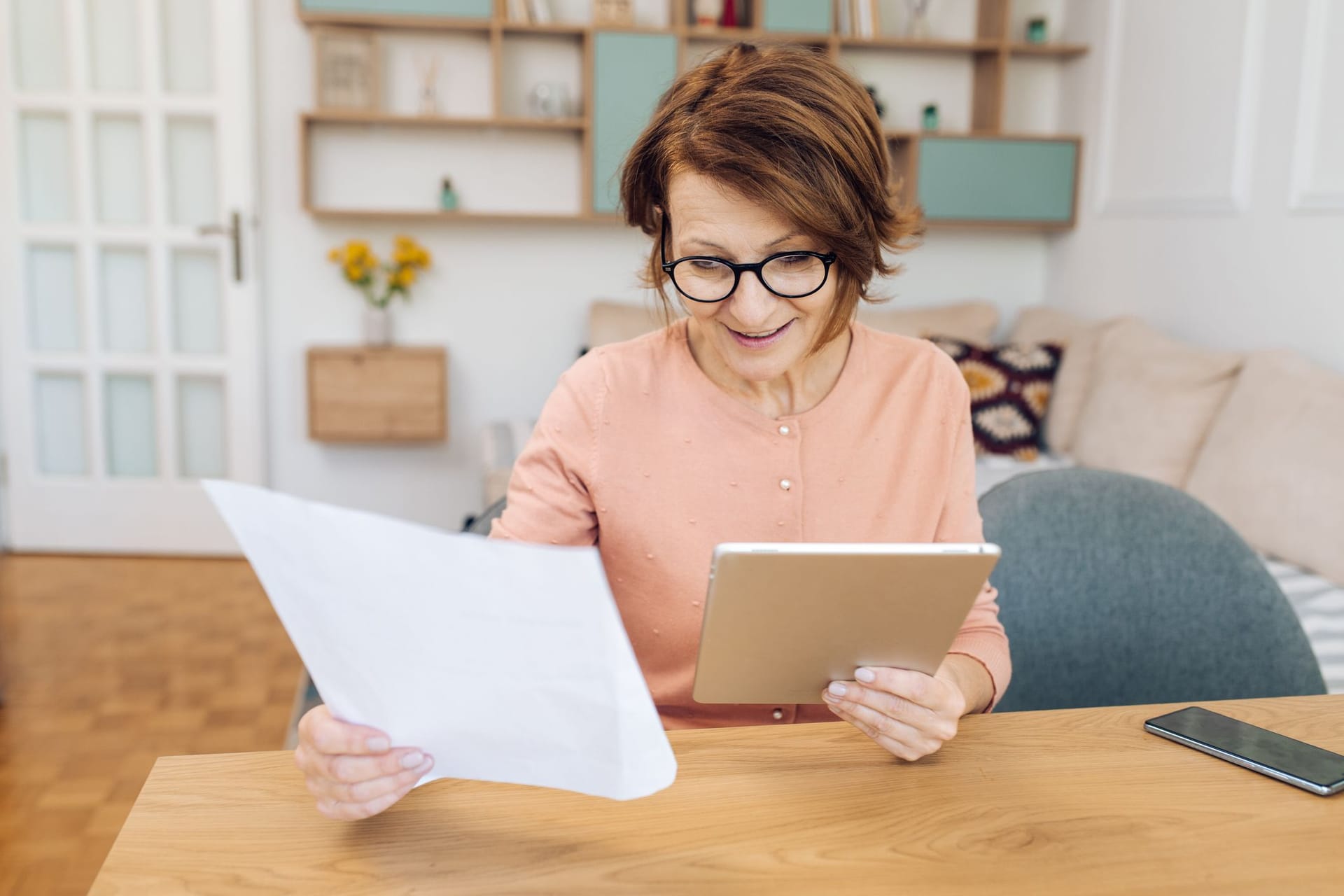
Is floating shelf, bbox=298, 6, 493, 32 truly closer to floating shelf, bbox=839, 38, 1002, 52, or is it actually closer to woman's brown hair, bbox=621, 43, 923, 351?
floating shelf, bbox=839, 38, 1002, 52

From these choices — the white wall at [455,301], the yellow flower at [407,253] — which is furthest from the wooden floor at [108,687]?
the yellow flower at [407,253]

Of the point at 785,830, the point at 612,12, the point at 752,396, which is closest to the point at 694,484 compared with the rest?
the point at 752,396

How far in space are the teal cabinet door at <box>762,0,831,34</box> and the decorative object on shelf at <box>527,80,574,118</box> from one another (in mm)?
702

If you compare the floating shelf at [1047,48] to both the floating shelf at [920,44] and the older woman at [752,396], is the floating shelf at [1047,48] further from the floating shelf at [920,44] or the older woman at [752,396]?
the older woman at [752,396]

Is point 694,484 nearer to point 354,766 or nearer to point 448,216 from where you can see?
point 354,766

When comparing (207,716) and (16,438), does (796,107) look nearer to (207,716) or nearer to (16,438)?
(207,716)

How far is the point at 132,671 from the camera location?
2.79m

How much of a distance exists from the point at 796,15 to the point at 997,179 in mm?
868

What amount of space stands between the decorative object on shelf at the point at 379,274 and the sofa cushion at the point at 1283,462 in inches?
98.6

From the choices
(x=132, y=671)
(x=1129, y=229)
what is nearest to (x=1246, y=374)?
(x=1129, y=229)

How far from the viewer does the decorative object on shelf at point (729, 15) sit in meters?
3.64

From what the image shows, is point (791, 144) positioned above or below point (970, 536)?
above

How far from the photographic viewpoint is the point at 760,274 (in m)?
1.01

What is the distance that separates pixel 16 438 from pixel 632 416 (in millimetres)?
3449
